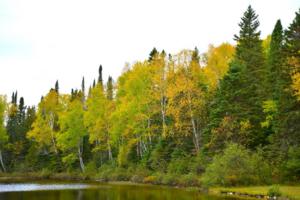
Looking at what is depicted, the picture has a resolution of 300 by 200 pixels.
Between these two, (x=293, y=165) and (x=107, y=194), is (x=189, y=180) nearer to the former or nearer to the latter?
(x=107, y=194)

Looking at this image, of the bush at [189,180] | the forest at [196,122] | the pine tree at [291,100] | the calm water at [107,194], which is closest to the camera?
the calm water at [107,194]

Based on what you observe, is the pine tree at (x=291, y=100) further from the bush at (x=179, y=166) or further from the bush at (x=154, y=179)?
the bush at (x=154, y=179)

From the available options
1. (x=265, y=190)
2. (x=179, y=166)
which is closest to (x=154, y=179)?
(x=179, y=166)

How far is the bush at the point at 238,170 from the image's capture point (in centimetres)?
3650

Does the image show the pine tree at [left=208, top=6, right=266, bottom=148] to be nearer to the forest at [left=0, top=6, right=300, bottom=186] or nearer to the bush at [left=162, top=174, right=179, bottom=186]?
the forest at [left=0, top=6, right=300, bottom=186]

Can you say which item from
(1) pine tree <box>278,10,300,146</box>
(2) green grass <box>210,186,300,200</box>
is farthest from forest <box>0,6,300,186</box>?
(2) green grass <box>210,186,300,200</box>

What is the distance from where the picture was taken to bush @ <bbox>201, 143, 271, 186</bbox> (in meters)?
36.5

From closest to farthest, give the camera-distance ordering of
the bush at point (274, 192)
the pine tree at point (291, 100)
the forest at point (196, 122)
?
the bush at point (274, 192)
the pine tree at point (291, 100)
the forest at point (196, 122)

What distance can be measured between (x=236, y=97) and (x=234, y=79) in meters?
1.78

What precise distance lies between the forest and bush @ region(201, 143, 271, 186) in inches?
3.3

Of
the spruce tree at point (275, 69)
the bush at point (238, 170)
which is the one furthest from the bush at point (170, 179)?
the spruce tree at point (275, 69)

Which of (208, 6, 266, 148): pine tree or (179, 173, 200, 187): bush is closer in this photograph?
(179, 173, 200, 187): bush

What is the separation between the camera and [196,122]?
1989 inches

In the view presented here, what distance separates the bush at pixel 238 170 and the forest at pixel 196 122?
83 millimetres
